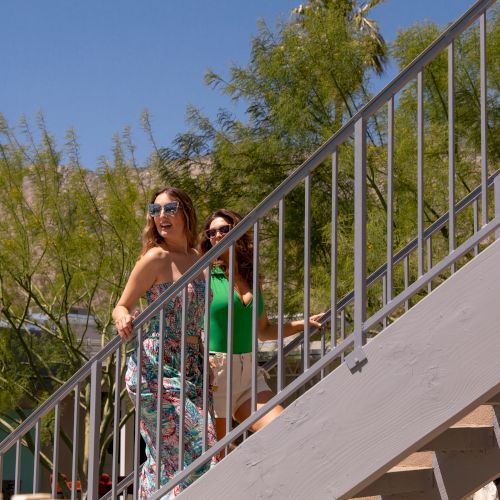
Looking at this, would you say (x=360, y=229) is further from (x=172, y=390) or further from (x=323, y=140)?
(x=323, y=140)

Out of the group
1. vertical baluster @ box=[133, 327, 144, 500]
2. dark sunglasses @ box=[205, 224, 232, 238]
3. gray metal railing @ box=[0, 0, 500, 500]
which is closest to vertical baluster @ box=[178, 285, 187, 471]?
gray metal railing @ box=[0, 0, 500, 500]

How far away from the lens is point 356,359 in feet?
12.9

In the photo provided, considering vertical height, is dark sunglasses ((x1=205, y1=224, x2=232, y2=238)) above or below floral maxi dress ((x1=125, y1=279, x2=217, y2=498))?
above

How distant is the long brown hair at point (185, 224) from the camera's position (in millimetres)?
5062

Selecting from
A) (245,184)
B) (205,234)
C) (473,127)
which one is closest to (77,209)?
(245,184)

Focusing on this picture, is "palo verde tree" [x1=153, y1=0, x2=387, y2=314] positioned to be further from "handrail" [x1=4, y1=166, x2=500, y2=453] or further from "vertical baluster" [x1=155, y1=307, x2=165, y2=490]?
"vertical baluster" [x1=155, y1=307, x2=165, y2=490]

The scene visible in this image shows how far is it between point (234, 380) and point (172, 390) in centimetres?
51

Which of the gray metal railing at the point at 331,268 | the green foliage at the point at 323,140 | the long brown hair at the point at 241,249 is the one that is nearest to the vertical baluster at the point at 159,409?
the gray metal railing at the point at 331,268

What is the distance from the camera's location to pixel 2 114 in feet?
57.6

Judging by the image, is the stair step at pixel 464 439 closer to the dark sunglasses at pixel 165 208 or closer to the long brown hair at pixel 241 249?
the long brown hair at pixel 241 249

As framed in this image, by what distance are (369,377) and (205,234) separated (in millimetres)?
1814

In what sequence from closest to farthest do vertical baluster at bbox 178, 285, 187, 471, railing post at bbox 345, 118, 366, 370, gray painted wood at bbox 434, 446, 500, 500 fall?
railing post at bbox 345, 118, 366, 370 < vertical baluster at bbox 178, 285, 187, 471 < gray painted wood at bbox 434, 446, 500, 500

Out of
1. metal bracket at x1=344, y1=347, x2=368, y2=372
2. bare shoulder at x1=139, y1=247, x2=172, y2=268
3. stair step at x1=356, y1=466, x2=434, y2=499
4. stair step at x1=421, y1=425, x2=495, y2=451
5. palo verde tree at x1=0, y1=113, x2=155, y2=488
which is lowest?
stair step at x1=356, y1=466, x2=434, y2=499

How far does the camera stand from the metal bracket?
3.94 metres
